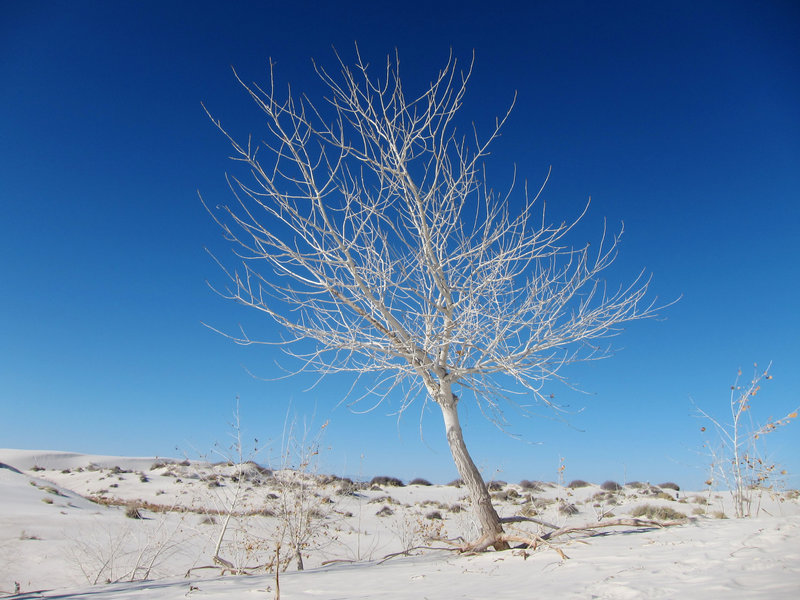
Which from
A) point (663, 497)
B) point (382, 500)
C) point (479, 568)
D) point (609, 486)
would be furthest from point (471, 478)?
point (609, 486)

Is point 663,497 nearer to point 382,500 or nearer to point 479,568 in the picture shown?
point 382,500

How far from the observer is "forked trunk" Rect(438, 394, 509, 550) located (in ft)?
19.8

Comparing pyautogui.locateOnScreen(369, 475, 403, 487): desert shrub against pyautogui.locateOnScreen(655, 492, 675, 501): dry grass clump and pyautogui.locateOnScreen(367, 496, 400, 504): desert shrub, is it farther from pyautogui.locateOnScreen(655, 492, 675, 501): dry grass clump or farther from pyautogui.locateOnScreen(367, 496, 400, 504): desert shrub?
pyautogui.locateOnScreen(655, 492, 675, 501): dry grass clump

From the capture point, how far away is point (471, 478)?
20.5 ft

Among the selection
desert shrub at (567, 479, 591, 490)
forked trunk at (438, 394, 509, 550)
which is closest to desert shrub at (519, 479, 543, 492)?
desert shrub at (567, 479, 591, 490)

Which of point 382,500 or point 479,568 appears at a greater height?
point 382,500

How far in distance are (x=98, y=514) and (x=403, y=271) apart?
13781 millimetres

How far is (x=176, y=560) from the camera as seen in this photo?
1070 centimetres

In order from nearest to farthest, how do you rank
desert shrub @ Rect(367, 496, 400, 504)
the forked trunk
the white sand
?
the white sand
the forked trunk
desert shrub @ Rect(367, 496, 400, 504)

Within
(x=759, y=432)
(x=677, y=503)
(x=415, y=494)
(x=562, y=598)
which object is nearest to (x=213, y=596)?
(x=562, y=598)

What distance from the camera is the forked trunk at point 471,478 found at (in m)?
6.03

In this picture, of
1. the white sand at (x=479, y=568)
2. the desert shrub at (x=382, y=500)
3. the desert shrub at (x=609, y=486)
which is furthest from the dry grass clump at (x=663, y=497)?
the desert shrub at (x=382, y=500)

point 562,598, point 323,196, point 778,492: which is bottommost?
point 562,598

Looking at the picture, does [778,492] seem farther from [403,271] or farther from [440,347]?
[403,271]
